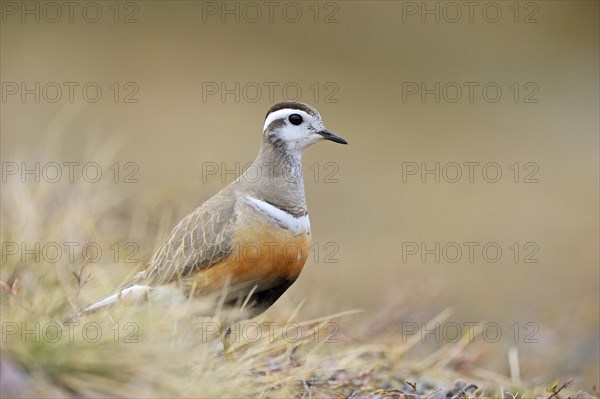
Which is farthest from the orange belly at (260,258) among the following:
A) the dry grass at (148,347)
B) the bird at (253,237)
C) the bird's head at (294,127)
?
the bird's head at (294,127)

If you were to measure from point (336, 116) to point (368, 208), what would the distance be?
4109 mm

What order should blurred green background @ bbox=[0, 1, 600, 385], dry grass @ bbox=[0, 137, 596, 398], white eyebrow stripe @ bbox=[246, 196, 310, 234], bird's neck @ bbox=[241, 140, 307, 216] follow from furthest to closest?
blurred green background @ bbox=[0, 1, 600, 385] < bird's neck @ bbox=[241, 140, 307, 216] < white eyebrow stripe @ bbox=[246, 196, 310, 234] < dry grass @ bbox=[0, 137, 596, 398]

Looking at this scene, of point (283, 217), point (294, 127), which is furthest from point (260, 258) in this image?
point (294, 127)

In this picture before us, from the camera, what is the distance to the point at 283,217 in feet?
17.1

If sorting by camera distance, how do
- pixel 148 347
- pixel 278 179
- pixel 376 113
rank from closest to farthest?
pixel 148 347
pixel 278 179
pixel 376 113

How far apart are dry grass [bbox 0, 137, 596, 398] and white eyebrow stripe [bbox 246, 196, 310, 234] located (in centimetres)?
55

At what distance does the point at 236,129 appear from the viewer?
17250 millimetres

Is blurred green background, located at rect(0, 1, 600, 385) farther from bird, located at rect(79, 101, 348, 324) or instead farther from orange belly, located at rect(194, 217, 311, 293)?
orange belly, located at rect(194, 217, 311, 293)

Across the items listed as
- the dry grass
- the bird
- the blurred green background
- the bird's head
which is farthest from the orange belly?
the blurred green background

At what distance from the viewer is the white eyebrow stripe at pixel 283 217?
5176mm

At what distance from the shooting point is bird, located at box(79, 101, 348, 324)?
5090 mm

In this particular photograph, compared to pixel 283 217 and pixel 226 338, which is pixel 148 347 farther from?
pixel 283 217

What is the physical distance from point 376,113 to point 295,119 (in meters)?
13.8

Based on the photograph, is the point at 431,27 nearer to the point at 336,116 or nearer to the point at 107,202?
the point at 336,116
